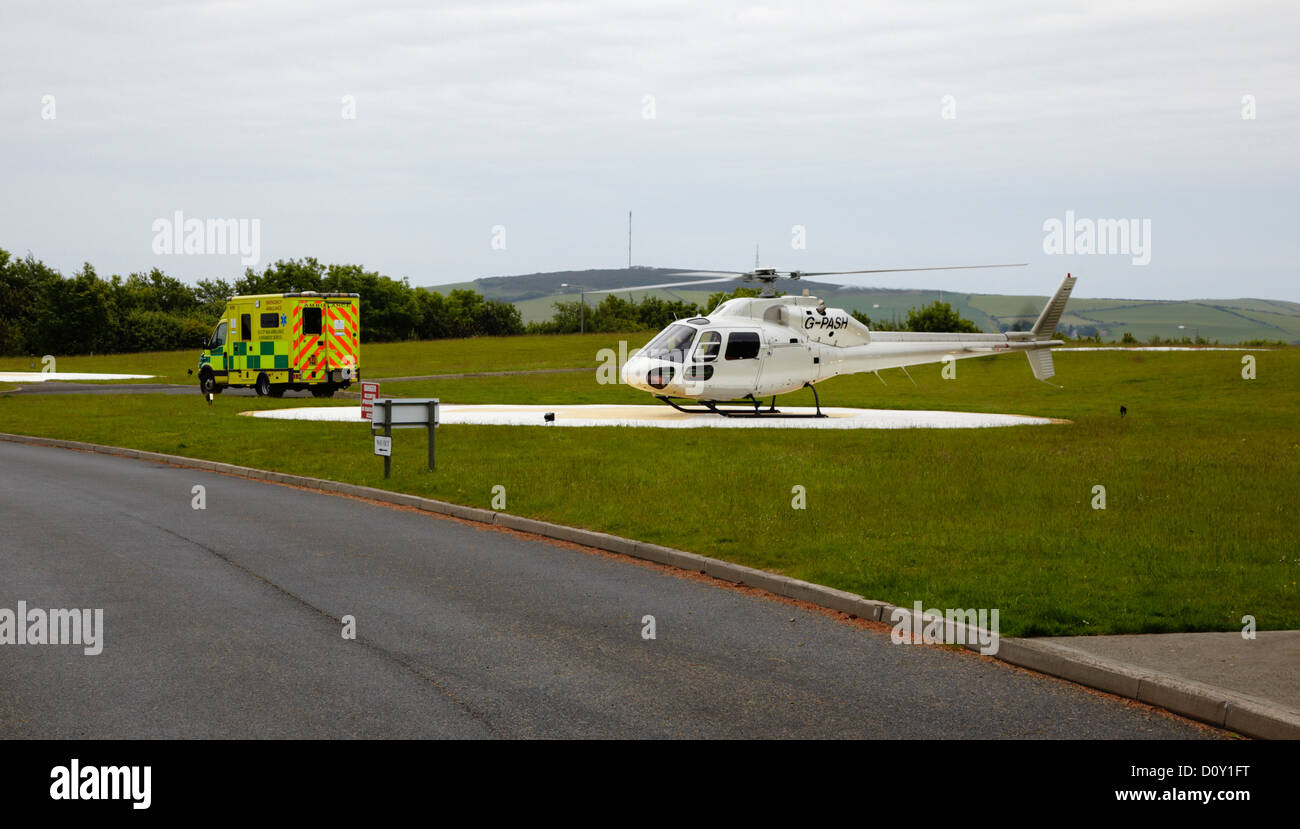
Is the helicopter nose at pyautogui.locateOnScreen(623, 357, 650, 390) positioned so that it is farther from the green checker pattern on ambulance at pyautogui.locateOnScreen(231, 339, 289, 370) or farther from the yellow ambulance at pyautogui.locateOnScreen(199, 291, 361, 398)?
the green checker pattern on ambulance at pyautogui.locateOnScreen(231, 339, 289, 370)

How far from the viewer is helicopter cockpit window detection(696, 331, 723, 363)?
2711 centimetres

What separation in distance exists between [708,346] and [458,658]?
19839 millimetres

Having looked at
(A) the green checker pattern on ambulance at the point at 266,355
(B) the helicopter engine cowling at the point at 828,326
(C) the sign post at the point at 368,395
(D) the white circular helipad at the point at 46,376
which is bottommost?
(D) the white circular helipad at the point at 46,376

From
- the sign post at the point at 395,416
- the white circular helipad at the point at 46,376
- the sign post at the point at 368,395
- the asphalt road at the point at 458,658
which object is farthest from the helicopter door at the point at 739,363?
the white circular helipad at the point at 46,376

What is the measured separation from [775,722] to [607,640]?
2145mm

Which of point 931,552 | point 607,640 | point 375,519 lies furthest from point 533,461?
point 607,640

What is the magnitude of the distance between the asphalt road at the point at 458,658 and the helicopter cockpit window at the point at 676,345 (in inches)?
578

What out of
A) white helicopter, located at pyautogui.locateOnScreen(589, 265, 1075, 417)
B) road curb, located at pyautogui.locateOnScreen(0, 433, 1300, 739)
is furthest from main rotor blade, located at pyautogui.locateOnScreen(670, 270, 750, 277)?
road curb, located at pyautogui.locateOnScreen(0, 433, 1300, 739)

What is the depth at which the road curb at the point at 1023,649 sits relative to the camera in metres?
6.36

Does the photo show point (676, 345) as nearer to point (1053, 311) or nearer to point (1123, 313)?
point (1053, 311)

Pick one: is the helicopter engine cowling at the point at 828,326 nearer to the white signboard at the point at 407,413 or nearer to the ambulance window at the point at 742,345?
the ambulance window at the point at 742,345

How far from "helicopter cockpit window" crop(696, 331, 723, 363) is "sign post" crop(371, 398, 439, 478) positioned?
10425mm

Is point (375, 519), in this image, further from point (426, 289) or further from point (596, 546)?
point (426, 289)

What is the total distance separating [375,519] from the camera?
47.7 feet
